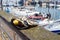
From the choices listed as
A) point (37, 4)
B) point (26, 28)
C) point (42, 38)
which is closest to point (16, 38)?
point (42, 38)

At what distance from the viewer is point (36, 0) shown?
20328 mm

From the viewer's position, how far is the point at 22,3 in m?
20.4

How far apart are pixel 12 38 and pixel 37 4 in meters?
20.3

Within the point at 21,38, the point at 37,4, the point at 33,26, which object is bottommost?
the point at 37,4

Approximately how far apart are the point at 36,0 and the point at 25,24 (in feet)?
60.5

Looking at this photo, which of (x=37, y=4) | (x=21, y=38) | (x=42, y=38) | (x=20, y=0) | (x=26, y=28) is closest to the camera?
(x=21, y=38)

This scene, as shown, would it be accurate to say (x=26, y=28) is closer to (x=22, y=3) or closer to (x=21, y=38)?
(x=21, y=38)

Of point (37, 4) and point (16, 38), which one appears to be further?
point (37, 4)

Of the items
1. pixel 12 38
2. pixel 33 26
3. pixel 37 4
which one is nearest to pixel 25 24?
pixel 33 26

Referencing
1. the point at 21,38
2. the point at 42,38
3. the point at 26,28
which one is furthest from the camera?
the point at 26,28

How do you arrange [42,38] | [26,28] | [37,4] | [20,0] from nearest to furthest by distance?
[42,38] < [26,28] < [20,0] < [37,4]

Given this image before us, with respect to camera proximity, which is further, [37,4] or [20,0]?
[37,4]

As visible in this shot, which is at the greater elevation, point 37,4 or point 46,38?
point 46,38

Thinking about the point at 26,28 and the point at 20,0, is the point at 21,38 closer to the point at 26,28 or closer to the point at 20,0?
the point at 26,28
